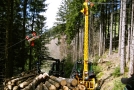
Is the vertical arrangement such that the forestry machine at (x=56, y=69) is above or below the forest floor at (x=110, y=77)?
above

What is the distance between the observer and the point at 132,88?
1.95m

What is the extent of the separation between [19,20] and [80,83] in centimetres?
1517

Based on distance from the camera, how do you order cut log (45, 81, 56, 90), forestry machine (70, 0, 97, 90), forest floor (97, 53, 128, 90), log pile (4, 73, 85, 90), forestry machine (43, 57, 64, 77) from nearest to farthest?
cut log (45, 81, 56, 90)
log pile (4, 73, 85, 90)
forest floor (97, 53, 128, 90)
forestry machine (70, 0, 97, 90)
forestry machine (43, 57, 64, 77)

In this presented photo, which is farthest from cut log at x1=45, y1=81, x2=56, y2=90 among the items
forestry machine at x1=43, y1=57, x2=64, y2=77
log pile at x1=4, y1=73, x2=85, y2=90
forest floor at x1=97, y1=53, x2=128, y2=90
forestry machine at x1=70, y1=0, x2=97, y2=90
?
forestry machine at x1=43, y1=57, x2=64, y2=77

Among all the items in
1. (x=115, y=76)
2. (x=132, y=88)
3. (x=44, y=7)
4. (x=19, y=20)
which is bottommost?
(x=115, y=76)

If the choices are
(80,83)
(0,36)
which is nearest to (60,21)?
(0,36)

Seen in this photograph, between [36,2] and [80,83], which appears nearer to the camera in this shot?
[80,83]

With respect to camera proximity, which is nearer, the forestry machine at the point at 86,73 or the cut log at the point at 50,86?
the cut log at the point at 50,86

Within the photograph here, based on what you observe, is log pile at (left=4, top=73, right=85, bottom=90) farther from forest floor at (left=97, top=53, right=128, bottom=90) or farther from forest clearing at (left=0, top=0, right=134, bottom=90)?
forest floor at (left=97, top=53, right=128, bottom=90)

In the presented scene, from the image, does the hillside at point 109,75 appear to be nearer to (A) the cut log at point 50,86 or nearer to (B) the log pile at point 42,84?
(B) the log pile at point 42,84

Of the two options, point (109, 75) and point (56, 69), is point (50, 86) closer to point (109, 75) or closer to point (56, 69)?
point (56, 69)

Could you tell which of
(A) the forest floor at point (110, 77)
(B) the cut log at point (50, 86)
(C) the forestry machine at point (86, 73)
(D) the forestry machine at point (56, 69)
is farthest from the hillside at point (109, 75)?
(B) the cut log at point (50, 86)

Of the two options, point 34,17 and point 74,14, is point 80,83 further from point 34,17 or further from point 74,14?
point 74,14

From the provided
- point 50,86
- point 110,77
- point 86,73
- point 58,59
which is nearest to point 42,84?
point 50,86
